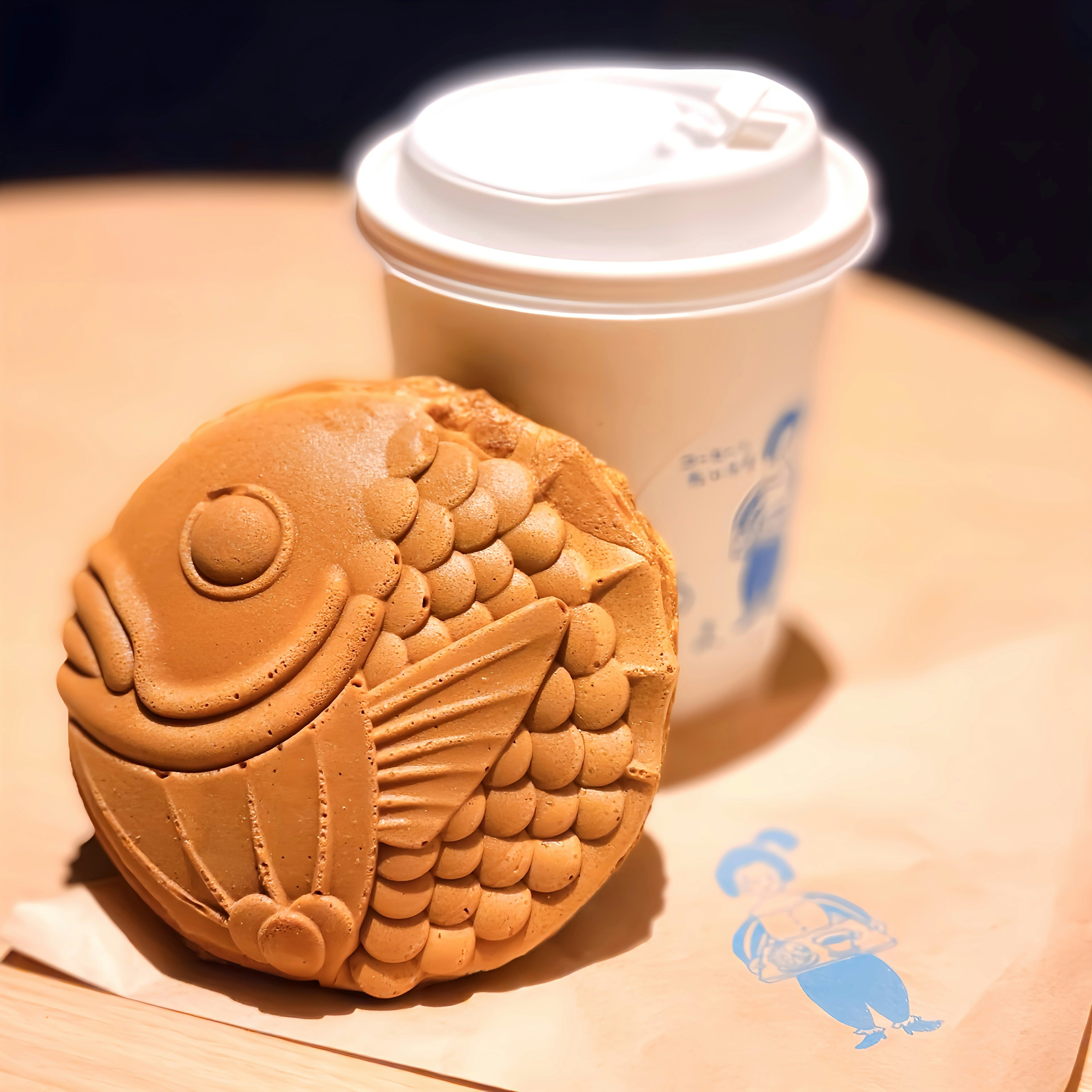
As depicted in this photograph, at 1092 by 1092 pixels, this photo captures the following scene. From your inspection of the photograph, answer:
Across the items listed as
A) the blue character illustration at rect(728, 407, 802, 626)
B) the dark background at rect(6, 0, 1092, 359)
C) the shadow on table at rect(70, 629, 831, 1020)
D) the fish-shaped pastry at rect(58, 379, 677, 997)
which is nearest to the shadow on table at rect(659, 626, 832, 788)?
the shadow on table at rect(70, 629, 831, 1020)

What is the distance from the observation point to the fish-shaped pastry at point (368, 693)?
2.89 feet

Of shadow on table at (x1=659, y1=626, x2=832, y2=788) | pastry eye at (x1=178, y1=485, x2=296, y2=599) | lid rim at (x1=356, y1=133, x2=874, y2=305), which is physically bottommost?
shadow on table at (x1=659, y1=626, x2=832, y2=788)

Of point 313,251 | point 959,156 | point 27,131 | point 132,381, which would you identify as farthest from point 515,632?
point 27,131

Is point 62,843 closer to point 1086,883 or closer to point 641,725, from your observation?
point 641,725

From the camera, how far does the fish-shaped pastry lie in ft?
2.89

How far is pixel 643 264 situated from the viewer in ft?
3.20

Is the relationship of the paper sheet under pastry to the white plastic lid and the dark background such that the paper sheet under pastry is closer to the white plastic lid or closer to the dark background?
the white plastic lid

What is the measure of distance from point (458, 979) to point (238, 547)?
0.38 m

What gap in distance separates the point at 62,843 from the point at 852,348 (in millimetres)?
1387

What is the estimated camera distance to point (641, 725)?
957mm

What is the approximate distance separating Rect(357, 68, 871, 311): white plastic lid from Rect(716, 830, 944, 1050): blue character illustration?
0.52 metres

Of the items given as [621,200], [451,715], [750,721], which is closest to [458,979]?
[451,715]

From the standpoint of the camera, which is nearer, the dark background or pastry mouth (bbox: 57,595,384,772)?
pastry mouth (bbox: 57,595,384,772)

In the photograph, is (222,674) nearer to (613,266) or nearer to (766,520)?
(613,266)
